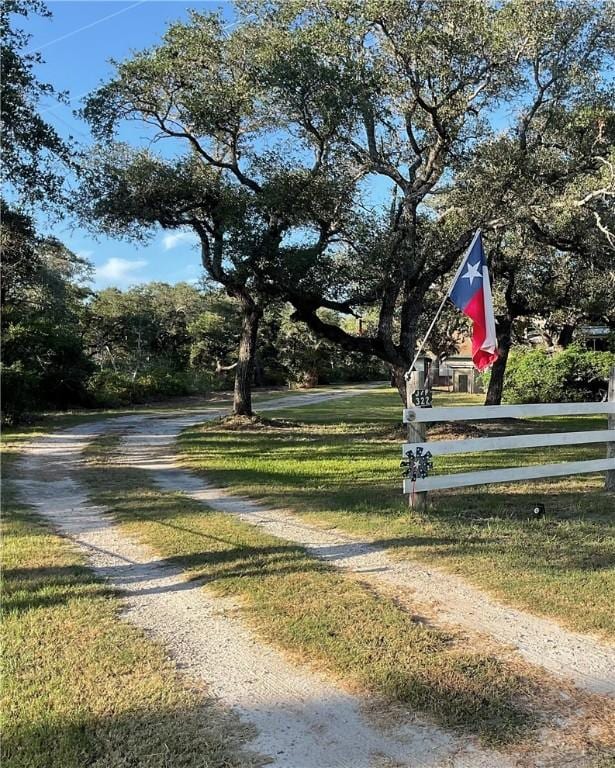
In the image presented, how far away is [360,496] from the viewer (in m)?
8.59

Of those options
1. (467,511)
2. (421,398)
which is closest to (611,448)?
(467,511)

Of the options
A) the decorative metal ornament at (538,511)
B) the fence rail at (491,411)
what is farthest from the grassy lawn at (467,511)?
the fence rail at (491,411)

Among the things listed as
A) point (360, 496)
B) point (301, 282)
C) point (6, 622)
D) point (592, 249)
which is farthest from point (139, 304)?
point (6, 622)

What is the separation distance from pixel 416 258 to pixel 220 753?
511 inches

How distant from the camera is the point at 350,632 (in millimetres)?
4055

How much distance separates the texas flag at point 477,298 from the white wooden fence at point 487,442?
0.62 m

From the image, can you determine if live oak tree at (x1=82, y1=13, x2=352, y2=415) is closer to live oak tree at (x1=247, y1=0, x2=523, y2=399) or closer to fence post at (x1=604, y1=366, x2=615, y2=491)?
live oak tree at (x1=247, y1=0, x2=523, y2=399)

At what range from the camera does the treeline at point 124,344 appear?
20.2 m

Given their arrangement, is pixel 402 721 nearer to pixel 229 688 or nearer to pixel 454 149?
pixel 229 688

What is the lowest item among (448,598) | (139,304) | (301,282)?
(448,598)

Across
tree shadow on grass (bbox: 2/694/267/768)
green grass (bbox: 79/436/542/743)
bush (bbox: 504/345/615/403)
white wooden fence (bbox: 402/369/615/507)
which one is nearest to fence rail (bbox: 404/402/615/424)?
white wooden fence (bbox: 402/369/615/507)

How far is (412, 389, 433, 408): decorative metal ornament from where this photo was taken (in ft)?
23.4

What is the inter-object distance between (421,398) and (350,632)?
351cm

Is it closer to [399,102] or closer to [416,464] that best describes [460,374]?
[399,102]
